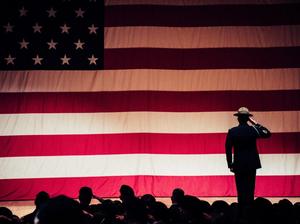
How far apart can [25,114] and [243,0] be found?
128 inches

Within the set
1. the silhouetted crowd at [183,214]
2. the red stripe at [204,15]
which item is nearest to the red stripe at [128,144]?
the red stripe at [204,15]

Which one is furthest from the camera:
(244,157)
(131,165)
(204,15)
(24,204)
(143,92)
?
(204,15)

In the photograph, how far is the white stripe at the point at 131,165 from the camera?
5.28 meters

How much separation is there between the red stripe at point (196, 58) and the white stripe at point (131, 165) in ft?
3.89

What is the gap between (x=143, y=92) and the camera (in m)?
5.43

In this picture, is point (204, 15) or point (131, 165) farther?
point (204, 15)

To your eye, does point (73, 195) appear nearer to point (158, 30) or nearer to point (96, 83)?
point (96, 83)

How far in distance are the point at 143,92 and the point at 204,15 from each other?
1329 millimetres

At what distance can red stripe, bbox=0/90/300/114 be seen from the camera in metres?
5.37

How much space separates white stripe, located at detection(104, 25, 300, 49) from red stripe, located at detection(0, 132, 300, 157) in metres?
1.21

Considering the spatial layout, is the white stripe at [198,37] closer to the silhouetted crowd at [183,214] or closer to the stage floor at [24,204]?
the stage floor at [24,204]

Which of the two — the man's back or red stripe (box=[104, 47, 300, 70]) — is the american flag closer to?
red stripe (box=[104, 47, 300, 70])

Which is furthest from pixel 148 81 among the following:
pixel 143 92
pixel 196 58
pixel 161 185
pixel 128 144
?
pixel 161 185

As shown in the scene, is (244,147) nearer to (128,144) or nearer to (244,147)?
(244,147)
